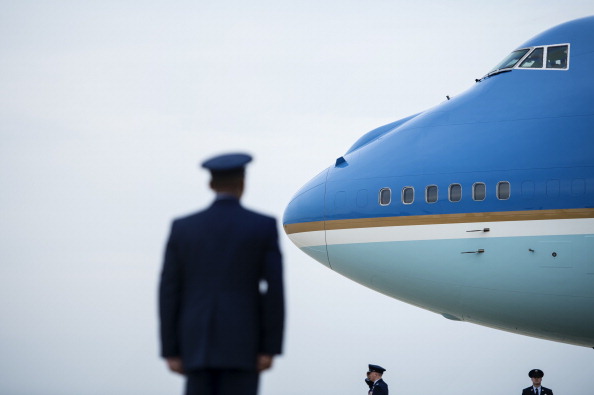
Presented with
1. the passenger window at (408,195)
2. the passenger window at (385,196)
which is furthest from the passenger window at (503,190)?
the passenger window at (385,196)

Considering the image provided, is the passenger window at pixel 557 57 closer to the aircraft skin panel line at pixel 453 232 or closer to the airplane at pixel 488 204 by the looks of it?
the airplane at pixel 488 204

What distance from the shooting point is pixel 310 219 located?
16.0 m

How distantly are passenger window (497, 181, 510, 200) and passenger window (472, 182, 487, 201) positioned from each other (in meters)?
0.23

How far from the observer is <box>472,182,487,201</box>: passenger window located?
47.8 ft

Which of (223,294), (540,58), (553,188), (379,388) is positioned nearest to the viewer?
(223,294)

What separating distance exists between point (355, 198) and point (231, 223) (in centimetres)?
1044

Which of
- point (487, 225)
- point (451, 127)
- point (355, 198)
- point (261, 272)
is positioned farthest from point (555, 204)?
point (261, 272)

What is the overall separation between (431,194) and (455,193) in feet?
1.38

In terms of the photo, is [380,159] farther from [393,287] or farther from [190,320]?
[190,320]

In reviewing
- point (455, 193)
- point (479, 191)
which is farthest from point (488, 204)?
point (455, 193)

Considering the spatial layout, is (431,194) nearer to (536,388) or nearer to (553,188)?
(553,188)

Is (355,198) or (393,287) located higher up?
(355,198)

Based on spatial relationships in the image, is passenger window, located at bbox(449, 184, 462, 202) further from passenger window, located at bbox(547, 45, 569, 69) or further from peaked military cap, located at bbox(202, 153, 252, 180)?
peaked military cap, located at bbox(202, 153, 252, 180)

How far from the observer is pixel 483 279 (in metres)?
14.7
